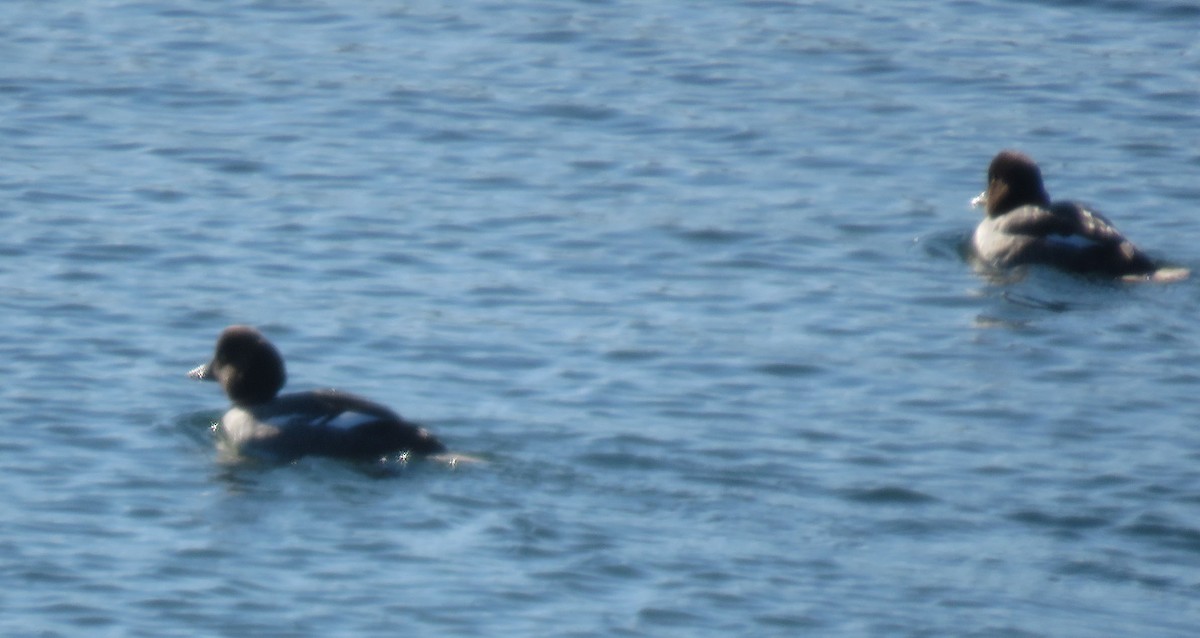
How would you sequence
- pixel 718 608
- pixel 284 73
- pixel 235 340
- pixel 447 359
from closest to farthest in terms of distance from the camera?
pixel 718 608
pixel 235 340
pixel 447 359
pixel 284 73

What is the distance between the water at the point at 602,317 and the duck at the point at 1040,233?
0.83 feet

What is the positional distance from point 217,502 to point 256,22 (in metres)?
12.2

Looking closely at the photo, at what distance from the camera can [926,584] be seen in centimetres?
1235

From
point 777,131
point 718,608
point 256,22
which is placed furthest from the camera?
point 256,22

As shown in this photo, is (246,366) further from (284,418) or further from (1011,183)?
(1011,183)

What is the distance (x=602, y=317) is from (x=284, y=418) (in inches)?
119

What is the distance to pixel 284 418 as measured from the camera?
1459 centimetres

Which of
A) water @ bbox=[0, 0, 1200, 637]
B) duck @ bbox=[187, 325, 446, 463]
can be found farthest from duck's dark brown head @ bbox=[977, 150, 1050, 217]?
duck @ bbox=[187, 325, 446, 463]

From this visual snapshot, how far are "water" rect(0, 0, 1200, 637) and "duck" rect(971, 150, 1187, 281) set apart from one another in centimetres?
25

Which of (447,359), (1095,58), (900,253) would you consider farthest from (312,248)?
(1095,58)

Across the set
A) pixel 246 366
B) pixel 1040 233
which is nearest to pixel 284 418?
pixel 246 366

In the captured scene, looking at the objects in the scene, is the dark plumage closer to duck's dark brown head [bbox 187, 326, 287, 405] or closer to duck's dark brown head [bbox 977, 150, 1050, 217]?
duck's dark brown head [bbox 977, 150, 1050, 217]

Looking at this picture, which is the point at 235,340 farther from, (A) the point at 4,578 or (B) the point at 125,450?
(A) the point at 4,578

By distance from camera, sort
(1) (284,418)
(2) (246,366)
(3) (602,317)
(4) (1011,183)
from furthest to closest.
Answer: (4) (1011,183) → (3) (602,317) → (2) (246,366) → (1) (284,418)
